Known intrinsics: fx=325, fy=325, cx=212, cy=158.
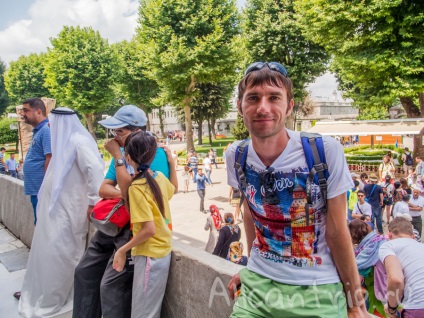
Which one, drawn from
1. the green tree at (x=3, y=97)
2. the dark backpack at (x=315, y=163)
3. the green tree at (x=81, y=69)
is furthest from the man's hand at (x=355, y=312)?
the green tree at (x=3, y=97)

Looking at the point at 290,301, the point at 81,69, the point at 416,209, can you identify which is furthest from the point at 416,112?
the point at 81,69

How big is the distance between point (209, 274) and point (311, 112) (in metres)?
60.2

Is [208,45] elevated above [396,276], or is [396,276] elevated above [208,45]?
[208,45]

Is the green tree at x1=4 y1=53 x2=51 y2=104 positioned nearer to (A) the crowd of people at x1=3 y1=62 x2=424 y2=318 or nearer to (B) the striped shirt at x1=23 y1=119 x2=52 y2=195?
(B) the striped shirt at x1=23 y1=119 x2=52 y2=195

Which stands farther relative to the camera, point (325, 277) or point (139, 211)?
point (139, 211)

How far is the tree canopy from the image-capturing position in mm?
15055

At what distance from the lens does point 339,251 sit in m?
1.48

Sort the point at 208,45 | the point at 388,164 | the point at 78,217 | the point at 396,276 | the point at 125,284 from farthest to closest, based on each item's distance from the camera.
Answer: the point at 208,45, the point at 388,164, the point at 78,217, the point at 396,276, the point at 125,284

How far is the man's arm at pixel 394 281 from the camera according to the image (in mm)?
2943

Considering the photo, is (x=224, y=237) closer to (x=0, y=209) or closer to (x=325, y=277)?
(x=325, y=277)

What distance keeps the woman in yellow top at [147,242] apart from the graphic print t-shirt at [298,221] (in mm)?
1043

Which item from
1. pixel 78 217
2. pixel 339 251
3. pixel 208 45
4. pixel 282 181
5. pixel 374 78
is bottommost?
pixel 78 217

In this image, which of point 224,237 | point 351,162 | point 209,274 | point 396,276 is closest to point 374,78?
point 351,162

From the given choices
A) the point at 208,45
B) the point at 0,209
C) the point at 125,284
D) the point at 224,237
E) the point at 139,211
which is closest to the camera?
the point at 139,211
